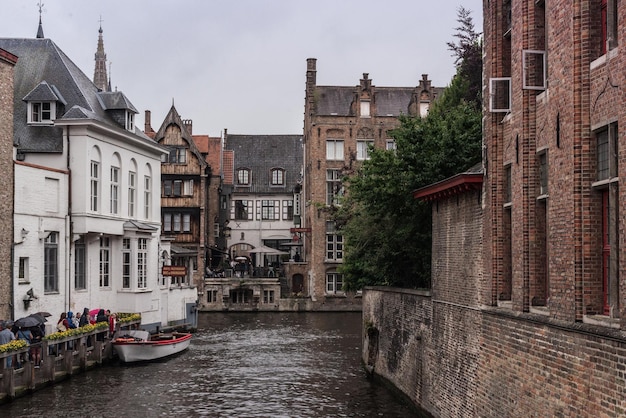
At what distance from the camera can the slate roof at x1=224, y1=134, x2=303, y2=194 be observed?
7838 centimetres

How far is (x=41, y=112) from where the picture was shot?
33562 millimetres

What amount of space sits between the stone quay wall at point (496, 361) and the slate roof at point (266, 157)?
174 ft

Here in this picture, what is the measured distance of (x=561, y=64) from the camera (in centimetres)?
1277

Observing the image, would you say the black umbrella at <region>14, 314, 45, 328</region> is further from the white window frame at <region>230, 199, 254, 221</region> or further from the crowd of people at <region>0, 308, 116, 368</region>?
the white window frame at <region>230, 199, 254, 221</region>

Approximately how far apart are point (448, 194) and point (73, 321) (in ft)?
52.3

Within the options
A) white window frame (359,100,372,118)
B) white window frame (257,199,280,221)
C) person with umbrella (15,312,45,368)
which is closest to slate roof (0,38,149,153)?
person with umbrella (15,312,45,368)

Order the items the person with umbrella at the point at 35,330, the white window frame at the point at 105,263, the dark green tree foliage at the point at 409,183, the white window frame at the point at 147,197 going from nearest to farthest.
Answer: the person with umbrella at the point at 35,330, the dark green tree foliage at the point at 409,183, the white window frame at the point at 105,263, the white window frame at the point at 147,197

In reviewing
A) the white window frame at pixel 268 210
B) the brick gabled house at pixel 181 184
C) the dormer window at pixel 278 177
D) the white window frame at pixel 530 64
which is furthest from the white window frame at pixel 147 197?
the dormer window at pixel 278 177

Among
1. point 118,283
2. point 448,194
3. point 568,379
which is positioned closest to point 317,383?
point 448,194

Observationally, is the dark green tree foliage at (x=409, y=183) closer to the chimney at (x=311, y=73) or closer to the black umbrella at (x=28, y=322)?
the black umbrella at (x=28, y=322)

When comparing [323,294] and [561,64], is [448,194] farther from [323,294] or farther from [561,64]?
[323,294]

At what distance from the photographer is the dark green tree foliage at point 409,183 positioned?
1059 inches

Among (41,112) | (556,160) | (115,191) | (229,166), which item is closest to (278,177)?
(229,166)

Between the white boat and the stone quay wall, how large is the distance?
29.6 feet
